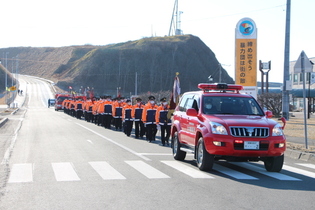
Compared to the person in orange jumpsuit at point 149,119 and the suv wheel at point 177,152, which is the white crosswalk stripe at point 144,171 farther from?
the person in orange jumpsuit at point 149,119

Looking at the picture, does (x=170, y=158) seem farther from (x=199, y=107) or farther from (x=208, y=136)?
(x=208, y=136)

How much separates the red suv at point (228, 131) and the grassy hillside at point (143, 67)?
115646mm

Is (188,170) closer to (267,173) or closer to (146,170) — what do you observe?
(146,170)

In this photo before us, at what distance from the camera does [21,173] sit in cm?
1037

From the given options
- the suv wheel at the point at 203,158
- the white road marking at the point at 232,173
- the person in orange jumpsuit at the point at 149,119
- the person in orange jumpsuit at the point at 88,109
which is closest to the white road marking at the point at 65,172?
the suv wheel at the point at 203,158

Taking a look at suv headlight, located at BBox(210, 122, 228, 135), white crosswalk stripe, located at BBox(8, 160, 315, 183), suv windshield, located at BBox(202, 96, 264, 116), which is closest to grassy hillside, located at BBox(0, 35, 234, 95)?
white crosswalk stripe, located at BBox(8, 160, 315, 183)

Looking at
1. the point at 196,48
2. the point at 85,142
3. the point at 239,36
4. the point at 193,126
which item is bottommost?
the point at 85,142

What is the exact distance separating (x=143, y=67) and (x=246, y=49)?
119 metres

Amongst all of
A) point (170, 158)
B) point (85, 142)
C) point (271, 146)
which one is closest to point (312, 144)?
point (170, 158)

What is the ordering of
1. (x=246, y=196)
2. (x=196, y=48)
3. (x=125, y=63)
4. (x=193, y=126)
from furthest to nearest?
(x=196, y=48) → (x=125, y=63) → (x=193, y=126) → (x=246, y=196)

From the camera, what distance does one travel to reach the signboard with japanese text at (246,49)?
74.7ft

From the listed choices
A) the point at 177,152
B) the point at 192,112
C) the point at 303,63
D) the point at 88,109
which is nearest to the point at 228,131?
the point at 192,112

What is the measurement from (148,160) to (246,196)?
5126 millimetres

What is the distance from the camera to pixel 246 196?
797 centimetres
